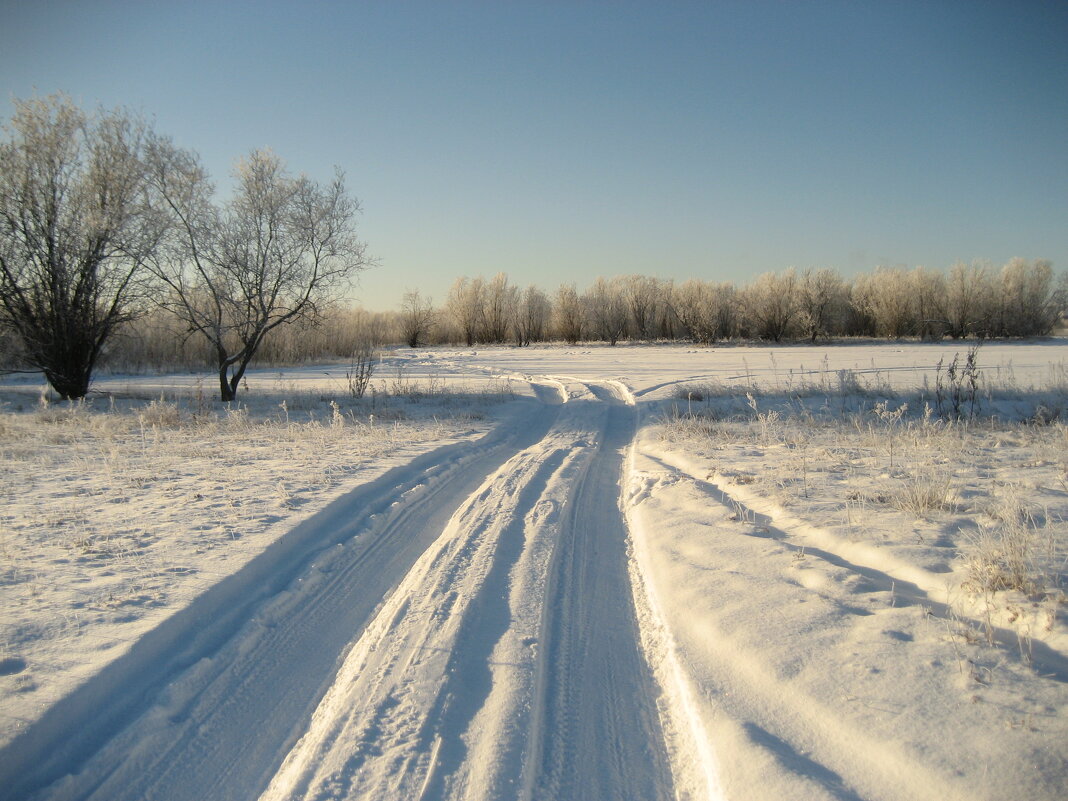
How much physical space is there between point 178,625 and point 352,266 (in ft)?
52.3

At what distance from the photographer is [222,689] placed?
123 inches

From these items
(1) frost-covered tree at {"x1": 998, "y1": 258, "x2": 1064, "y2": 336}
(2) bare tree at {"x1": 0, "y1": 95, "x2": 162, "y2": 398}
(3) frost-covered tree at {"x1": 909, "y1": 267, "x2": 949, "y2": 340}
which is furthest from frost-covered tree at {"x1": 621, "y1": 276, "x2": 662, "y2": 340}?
(2) bare tree at {"x1": 0, "y1": 95, "x2": 162, "y2": 398}

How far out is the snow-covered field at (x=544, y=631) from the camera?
250cm

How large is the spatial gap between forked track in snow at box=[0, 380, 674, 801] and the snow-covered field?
2 cm

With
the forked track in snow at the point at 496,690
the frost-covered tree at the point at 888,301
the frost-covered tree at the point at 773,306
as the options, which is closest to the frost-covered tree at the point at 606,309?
the frost-covered tree at the point at 773,306

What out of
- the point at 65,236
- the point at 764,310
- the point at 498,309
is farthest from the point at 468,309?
the point at 65,236

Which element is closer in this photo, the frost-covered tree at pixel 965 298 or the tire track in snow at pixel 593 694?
the tire track in snow at pixel 593 694

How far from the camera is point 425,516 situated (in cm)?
611

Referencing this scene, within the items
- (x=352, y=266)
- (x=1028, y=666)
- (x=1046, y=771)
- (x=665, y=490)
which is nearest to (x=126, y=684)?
(x=1046, y=771)

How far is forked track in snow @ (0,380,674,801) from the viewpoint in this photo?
2504 mm

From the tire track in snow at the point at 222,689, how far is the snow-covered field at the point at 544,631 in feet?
0.05

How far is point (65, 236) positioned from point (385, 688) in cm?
1861

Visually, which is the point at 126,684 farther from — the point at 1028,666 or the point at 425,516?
the point at 1028,666

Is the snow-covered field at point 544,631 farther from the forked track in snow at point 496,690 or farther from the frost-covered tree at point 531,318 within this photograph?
the frost-covered tree at point 531,318
